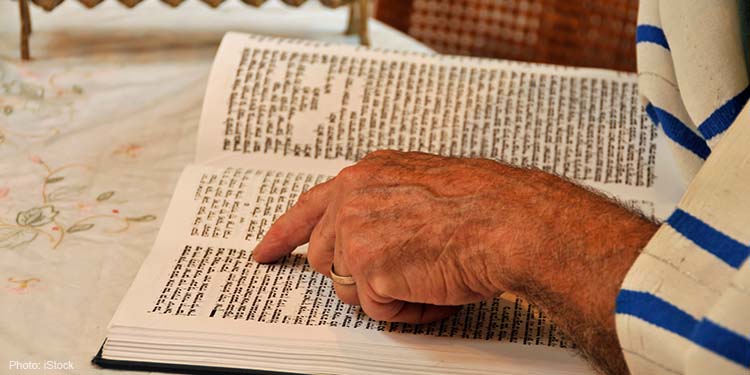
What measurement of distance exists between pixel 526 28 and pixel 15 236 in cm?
94

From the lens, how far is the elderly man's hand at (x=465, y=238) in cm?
56

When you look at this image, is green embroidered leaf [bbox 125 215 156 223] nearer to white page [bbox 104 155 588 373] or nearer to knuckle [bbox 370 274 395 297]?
white page [bbox 104 155 588 373]

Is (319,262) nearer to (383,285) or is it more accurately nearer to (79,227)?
(383,285)

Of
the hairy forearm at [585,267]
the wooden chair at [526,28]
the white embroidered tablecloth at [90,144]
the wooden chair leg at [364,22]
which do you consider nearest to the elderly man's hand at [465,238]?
the hairy forearm at [585,267]

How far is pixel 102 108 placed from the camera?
1.00 metres

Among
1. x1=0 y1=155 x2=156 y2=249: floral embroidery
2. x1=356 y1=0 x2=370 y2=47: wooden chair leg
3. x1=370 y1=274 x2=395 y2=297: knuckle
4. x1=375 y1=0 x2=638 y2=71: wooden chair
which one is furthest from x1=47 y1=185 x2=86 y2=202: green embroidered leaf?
x1=375 y1=0 x2=638 y2=71: wooden chair

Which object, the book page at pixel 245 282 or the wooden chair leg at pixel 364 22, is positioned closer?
the book page at pixel 245 282

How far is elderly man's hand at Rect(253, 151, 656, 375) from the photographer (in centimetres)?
56

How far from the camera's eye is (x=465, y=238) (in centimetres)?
60

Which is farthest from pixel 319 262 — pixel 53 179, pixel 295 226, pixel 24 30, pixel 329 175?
pixel 24 30

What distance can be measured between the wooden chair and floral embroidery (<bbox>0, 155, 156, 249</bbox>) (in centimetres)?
76

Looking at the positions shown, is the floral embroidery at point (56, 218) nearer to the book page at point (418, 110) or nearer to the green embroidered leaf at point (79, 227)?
the green embroidered leaf at point (79, 227)

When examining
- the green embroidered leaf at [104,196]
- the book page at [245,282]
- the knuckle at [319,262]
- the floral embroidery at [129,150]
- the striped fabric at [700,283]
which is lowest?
the green embroidered leaf at [104,196]

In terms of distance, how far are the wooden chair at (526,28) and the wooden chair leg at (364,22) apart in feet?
1.10
